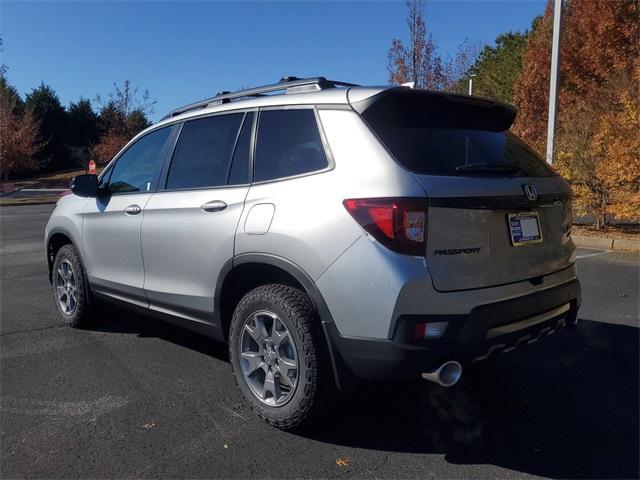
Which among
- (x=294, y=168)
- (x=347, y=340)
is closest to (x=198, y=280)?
(x=294, y=168)

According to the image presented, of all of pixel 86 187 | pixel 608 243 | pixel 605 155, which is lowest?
pixel 608 243

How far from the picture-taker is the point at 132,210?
165 inches

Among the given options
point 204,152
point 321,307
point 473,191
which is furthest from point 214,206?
point 473,191

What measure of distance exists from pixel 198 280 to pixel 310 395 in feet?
3.66

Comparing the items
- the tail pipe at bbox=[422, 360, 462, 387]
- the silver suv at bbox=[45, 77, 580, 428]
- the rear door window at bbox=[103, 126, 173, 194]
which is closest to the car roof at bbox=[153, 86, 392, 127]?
the silver suv at bbox=[45, 77, 580, 428]

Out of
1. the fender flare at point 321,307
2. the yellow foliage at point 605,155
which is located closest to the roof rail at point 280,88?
the fender flare at point 321,307

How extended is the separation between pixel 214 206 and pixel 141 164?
131 cm

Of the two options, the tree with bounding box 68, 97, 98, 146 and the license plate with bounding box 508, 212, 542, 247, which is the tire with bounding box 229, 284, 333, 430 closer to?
the license plate with bounding box 508, 212, 542, 247

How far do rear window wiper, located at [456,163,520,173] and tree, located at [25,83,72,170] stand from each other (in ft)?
144

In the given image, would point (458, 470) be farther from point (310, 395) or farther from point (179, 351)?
point (179, 351)

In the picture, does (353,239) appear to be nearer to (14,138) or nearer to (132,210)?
(132,210)

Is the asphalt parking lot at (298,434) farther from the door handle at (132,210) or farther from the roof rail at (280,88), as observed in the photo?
the roof rail at (280,88)

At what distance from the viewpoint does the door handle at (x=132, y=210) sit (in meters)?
4.14

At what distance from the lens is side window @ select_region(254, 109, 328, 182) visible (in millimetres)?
3080
